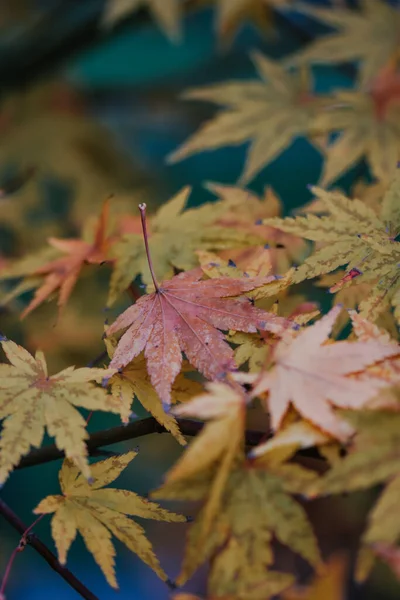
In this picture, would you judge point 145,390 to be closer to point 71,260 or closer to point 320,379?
point 320,379

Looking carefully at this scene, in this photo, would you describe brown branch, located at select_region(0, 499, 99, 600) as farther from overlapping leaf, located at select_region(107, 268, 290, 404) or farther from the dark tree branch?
overlapping leaf, located at select_region(107, 268, 290, 404)

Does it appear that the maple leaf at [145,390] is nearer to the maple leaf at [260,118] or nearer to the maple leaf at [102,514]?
the maple leaf at [102,514]

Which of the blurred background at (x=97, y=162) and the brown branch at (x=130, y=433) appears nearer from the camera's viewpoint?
the brown branch at (x=130, y=433)

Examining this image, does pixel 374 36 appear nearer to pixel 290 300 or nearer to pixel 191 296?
pixel 290 300

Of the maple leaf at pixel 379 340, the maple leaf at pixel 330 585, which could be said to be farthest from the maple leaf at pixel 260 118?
the maple leaf at pixel 330 585

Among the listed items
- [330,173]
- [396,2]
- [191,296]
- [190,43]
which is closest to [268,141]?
[330,173]
